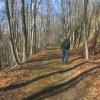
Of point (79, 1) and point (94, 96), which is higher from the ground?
point (79, 1)

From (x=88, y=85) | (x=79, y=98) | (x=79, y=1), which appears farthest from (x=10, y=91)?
(x=79, y=1)

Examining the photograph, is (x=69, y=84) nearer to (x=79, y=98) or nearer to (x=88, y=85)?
(x=88, y=85)

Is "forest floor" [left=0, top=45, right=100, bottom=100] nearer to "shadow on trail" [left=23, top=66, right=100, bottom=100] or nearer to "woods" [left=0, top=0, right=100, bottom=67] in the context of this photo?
"shadow on trail" [left=23, top=66, right=100, bottom=100]

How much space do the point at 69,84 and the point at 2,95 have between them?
358 centimetres

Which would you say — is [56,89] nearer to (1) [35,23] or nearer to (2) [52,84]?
(2) [52,84]

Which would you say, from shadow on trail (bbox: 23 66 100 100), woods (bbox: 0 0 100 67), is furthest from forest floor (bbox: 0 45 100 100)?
woods (bbox: 0 0 100 67)

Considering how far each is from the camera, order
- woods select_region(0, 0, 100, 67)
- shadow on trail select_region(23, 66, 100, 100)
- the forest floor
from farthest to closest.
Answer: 1. woods select_region(0, 0, 100, 67)
2. the forest floor
3. shadow on trail select_region(23, 66, 100, 100)

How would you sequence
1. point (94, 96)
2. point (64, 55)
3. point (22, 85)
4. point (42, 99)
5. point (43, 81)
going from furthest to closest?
point (64, 55) → point (43, 81) → point (22, 85) → point (94, 96) → point (42, 99)

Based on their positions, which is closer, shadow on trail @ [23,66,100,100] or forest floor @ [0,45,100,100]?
shadow on trail @ [23,66,100,100]

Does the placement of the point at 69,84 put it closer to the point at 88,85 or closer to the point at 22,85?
the point at 88,85

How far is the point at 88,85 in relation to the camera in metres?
14.4

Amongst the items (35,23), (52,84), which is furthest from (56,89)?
(35,23)

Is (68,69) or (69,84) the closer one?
(69,84)

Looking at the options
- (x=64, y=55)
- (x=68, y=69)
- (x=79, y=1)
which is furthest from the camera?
(x=79, y=1)
